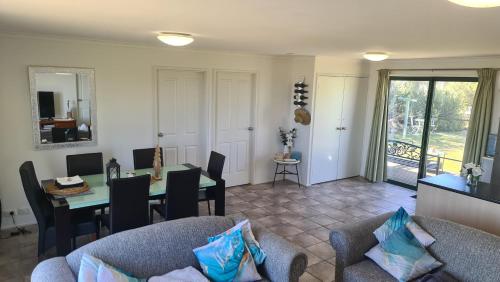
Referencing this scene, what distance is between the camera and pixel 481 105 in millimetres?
5133

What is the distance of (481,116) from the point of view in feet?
16.8

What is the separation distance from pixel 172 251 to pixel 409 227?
6.09 ft

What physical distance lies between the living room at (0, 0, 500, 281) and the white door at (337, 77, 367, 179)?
0.11ft

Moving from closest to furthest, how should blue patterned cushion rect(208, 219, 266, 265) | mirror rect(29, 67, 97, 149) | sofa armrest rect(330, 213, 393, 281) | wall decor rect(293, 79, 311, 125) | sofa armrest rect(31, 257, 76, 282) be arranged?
sofa armrest rect(31, 257, 76, 282) → blue patterned cushion rect(208, 219, 266, 265) → sofa armrest rect(330, 213, 393, 281) → mirror rect(29, 67, 97, 149) → wall decor rect(293, 79, 311, 125)

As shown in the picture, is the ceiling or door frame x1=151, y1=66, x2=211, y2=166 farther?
door frame x1=151, y1=66, x2=211, y2=166

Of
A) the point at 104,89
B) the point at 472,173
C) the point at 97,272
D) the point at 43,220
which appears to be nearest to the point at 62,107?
the point at 104,89

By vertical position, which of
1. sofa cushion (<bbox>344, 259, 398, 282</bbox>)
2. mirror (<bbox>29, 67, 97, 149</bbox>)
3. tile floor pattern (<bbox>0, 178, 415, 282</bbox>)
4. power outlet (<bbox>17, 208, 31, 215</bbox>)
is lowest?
tile floor pattern (<bbox>0, 178, 415, 282</bbox>)

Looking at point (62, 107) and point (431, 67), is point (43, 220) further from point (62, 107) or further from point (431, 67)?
point (431, 67)

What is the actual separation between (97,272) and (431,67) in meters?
5.66

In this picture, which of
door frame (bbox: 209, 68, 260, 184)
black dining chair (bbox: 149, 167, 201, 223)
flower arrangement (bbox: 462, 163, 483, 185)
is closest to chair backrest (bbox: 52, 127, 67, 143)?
Answer: black dining chair (bbox: 149, 167, 201, 223)

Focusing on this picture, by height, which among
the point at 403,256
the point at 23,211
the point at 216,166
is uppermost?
the point at 216,166

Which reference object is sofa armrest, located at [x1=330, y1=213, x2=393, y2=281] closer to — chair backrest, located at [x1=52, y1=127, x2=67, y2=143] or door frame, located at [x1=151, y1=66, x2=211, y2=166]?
door frame, located at [x1=151, y1=66, x2=211, y2=166]

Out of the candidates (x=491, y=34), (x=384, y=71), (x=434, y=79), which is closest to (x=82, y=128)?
(x=491, y=34)

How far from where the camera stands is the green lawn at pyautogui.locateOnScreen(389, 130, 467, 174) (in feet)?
18.5
